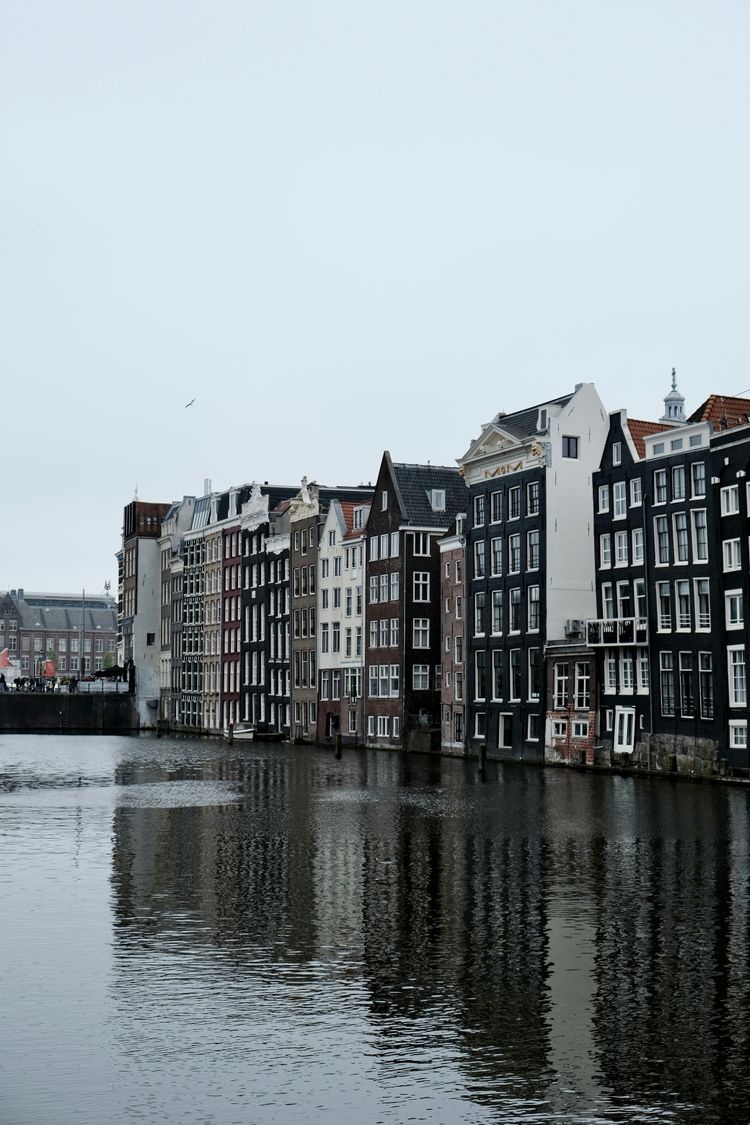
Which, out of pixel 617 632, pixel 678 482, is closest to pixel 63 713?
pixel 617 632

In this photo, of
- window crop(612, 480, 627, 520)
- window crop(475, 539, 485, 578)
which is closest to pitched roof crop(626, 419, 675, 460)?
window crop(612, 480, 627, 520)

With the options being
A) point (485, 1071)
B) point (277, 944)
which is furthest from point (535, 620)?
point (485, 1071)

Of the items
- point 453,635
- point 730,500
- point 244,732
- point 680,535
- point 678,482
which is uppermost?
point 678,482

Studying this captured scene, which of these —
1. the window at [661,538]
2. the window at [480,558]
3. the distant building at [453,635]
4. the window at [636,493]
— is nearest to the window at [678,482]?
the window at [661,538]

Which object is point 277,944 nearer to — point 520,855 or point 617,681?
point 520,855

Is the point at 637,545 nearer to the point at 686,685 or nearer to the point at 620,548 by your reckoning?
the point at 620,548

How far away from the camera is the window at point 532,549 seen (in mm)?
92625

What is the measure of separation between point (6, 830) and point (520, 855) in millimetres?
17445

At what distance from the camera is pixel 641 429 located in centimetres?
8650

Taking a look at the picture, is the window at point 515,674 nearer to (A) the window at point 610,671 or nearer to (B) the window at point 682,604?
(A) the window at point 610,671

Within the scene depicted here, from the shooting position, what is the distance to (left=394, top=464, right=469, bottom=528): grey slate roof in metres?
111

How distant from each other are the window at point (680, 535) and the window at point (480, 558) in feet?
74.8

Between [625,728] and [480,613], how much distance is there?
19949 millimetres

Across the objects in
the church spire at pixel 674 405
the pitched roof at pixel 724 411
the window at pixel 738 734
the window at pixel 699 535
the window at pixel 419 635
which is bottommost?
the window at pixel 738 734
